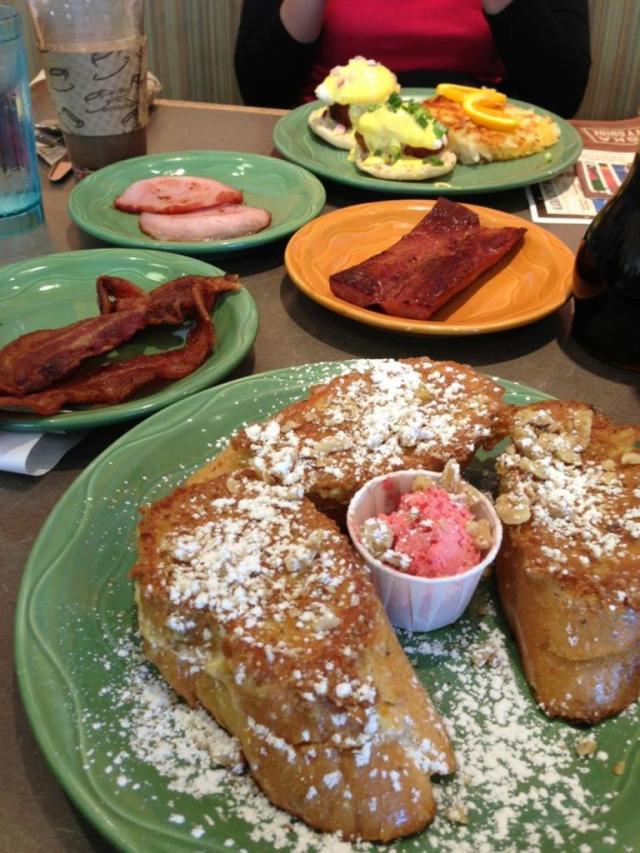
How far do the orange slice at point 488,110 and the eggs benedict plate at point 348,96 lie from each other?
9.2 inches

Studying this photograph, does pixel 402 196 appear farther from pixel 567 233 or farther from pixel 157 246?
pixel 157 246

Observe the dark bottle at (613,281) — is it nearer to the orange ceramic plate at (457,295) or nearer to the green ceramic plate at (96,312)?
the orange ceramic plate at (457,295)

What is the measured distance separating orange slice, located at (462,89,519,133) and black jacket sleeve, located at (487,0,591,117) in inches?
15.6

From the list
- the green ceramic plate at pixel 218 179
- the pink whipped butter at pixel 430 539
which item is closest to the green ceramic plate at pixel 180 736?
the pink whipped butter at pixel 430 539

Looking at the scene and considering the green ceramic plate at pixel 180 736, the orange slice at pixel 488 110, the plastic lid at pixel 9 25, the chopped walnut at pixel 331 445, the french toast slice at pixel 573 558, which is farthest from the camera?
the orange slice at pixel 488 110

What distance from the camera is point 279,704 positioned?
30.5 inches

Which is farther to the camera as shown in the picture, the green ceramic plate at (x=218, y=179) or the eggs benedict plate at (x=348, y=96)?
the eggs benedict plate at (x=348, y=96)

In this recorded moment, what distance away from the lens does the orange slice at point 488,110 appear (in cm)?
224

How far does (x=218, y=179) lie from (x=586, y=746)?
1765 millimetres

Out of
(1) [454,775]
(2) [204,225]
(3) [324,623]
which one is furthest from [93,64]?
(1) [454,775]

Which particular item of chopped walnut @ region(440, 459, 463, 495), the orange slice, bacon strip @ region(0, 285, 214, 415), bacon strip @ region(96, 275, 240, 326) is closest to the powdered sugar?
chopped walnut @ region(440, 459, 463, 495)

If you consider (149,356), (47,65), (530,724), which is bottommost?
(530,724)

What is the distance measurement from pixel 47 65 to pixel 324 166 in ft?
2.46

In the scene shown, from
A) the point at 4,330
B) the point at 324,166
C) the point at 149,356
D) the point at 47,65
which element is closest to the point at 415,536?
the point at 149,356
